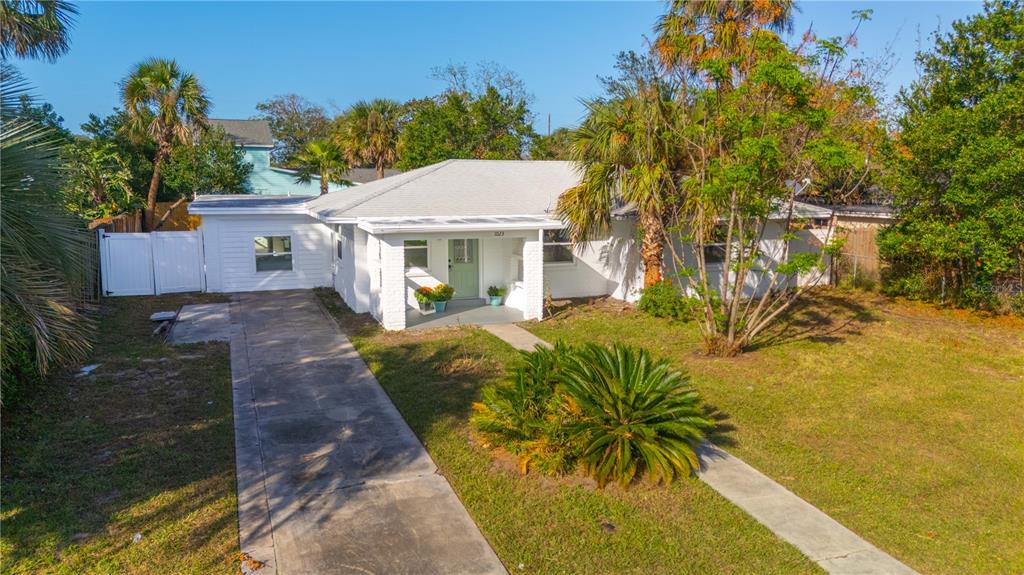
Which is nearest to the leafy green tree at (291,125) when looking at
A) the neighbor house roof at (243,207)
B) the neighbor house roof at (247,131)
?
the neighbor house roof at (247,131)

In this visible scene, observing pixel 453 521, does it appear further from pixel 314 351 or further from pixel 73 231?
pixel 314 351

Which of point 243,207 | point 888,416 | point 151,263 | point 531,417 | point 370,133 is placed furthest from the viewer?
point 370,133

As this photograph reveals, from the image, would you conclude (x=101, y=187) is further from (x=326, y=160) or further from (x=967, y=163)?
(x=967, y=163)

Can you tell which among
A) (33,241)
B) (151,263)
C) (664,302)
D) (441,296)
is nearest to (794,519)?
(33,241)

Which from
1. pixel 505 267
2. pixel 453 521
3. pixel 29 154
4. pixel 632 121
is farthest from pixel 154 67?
pixel 453 521

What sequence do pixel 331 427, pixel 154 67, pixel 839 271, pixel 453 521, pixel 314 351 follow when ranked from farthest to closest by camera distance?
1. pixel 154 67
2. pixel 839 271
3. pixel 314 351
4. pixel 331 427
5. pixel 453 521

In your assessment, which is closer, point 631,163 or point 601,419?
point 601,419

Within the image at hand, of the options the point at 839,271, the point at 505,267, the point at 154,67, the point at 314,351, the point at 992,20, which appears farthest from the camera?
the point at 154,67
